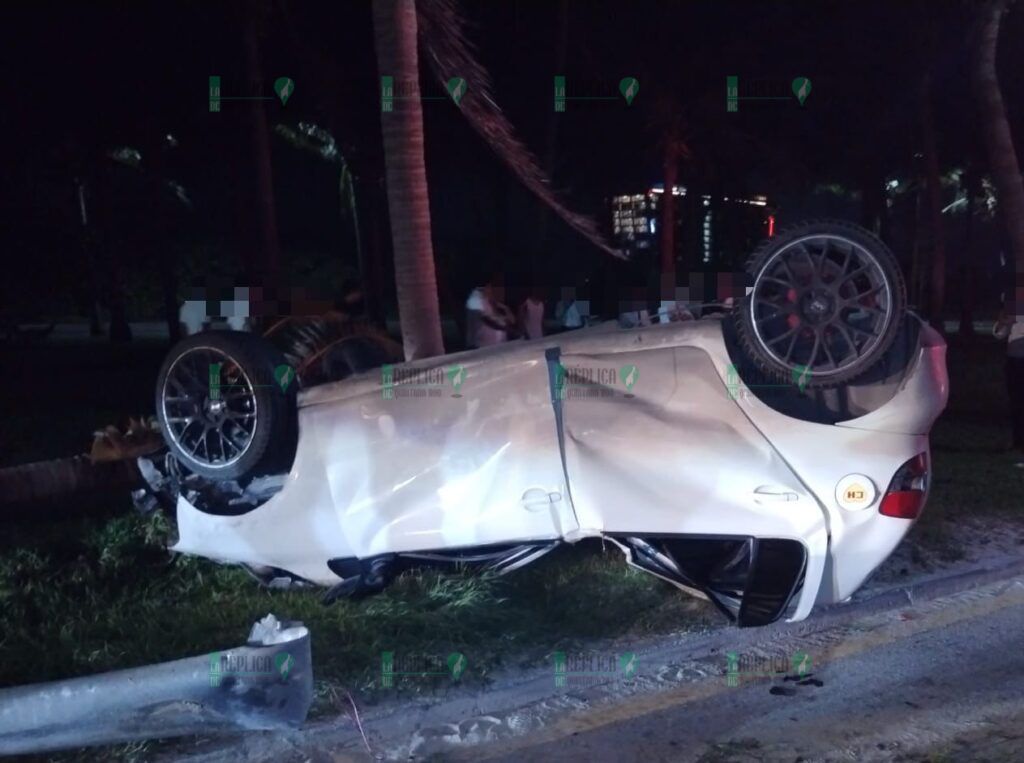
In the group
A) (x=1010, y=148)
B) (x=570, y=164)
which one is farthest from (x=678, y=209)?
(x=1010, y=148)

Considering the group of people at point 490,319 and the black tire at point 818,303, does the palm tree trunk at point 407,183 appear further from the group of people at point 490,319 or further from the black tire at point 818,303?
the black tire at point 818,303

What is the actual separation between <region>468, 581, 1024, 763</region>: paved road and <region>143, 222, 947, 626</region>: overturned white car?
430 millimetres

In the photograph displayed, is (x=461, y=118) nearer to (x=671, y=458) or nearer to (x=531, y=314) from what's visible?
(x=531, y=314)

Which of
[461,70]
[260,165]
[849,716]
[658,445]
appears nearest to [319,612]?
[658,445]

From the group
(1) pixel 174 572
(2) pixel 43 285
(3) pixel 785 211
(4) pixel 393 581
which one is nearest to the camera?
(4) pixel 393 581

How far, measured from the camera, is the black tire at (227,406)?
5.38m

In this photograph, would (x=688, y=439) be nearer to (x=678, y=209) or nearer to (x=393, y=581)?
(x=393, y=581)

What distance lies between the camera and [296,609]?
552 cm

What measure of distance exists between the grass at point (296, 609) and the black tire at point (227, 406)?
0.73 m

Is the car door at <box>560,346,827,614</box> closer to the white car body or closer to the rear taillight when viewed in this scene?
the white car body

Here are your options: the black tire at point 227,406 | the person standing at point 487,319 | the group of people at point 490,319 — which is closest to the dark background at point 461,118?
the group of people at point 490,319

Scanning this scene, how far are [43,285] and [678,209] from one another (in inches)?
548

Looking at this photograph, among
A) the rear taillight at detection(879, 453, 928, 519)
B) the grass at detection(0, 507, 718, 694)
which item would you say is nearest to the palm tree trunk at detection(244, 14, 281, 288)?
the grass at detection(0, 507, 718, 694)

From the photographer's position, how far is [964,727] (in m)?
4.60
